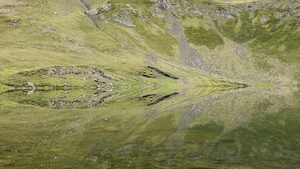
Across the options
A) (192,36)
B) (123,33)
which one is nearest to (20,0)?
(123,33)

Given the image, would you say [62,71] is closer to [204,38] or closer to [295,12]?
[204,38]

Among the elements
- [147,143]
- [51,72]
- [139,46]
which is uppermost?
[147,143]

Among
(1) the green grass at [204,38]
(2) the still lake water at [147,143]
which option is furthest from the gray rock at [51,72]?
(1) the green grass at [204,38]

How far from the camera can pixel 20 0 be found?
145 m

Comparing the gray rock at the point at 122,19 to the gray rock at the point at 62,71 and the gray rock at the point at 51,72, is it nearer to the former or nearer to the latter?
the gray rock at the point at 62,71

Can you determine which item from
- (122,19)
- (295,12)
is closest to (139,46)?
(122,19)

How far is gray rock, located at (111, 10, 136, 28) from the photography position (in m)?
183

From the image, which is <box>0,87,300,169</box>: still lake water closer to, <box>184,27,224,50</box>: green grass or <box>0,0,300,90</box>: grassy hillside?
<box>0,0,300,90</box>: grassy hillside

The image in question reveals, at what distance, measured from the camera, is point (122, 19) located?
18538 cm

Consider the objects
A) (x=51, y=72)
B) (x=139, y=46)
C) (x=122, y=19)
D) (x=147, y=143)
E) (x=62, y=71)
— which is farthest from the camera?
(x=122, y=19)

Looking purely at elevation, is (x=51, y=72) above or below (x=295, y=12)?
below

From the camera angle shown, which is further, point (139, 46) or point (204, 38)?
point (204, 38)

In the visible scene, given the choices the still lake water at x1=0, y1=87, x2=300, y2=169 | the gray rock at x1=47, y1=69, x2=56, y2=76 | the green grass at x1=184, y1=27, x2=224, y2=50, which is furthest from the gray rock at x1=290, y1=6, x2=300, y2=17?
the gray rock at x1=47, y1=69, x2=56, y2=76

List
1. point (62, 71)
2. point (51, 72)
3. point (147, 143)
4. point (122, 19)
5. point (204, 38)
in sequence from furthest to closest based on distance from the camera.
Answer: point (204, 38), point (122, 19), point (62, 71), point (51, 72), point (147, 143)
